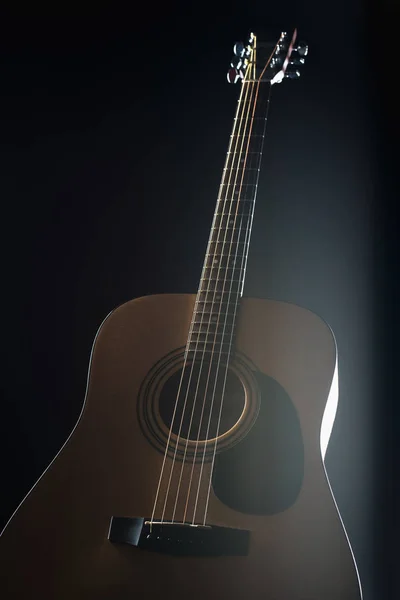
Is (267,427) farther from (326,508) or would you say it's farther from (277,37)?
(277,37)

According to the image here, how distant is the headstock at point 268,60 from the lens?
4.28 ft

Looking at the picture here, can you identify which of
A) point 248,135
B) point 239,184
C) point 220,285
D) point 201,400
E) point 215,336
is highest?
point 248,135

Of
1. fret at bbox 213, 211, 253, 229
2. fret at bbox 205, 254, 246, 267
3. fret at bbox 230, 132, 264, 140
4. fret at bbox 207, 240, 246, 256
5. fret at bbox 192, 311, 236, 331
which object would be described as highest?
fret at bbox 230, 132, 264, 140

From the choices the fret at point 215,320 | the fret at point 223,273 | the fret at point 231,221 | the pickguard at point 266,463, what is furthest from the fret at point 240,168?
the pickguard at point 266,463

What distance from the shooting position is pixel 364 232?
1434 millimetres

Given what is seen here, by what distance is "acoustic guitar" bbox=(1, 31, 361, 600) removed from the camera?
0.83 metres

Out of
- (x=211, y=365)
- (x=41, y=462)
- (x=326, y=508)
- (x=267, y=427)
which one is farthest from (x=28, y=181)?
(x=326, y=508)

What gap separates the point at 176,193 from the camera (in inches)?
61.5

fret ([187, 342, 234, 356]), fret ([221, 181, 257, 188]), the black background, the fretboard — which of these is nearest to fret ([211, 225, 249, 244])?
the fretboard

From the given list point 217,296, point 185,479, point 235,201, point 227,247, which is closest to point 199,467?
point 185,479

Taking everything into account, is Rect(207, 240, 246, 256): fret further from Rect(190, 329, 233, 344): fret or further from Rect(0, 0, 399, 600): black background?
Rect(0, 0, 399, 600): black background

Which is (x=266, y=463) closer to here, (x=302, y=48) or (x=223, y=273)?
(x=223, y=273)

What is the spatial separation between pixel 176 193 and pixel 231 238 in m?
0.48

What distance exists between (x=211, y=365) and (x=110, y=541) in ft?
1.03
